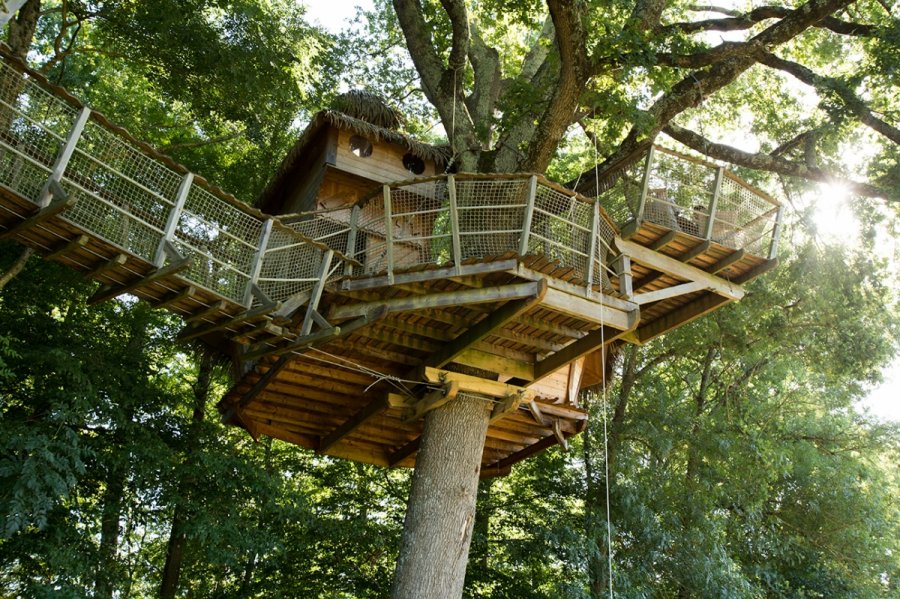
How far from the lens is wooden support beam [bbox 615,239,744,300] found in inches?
352

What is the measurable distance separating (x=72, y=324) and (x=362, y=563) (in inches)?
236

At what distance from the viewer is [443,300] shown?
798 centimetres

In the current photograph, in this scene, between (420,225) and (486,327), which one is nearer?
(486,327)

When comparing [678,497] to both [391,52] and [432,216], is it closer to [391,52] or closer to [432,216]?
[432,216]

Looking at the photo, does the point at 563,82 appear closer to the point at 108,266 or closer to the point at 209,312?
the point at 209,312

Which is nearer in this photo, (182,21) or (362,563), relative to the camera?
(182,21)

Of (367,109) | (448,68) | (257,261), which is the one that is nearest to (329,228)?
(257,261)

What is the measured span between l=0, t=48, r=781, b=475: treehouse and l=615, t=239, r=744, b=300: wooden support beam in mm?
22

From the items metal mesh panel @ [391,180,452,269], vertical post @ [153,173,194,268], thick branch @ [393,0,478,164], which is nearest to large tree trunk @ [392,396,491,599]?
metal mesh panel @ [391,180,452,269]

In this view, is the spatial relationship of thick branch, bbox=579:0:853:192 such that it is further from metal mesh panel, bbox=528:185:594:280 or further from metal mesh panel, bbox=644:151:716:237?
metal mesh panel, bbox=528:185:594:280

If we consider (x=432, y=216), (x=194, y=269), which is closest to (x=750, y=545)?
(x=432, y=216)

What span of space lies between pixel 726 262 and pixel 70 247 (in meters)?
6.86

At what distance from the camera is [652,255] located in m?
9.10

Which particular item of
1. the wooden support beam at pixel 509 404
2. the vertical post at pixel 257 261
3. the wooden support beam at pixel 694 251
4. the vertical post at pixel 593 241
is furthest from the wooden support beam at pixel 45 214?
the wooden support beam at pixel 694 251
